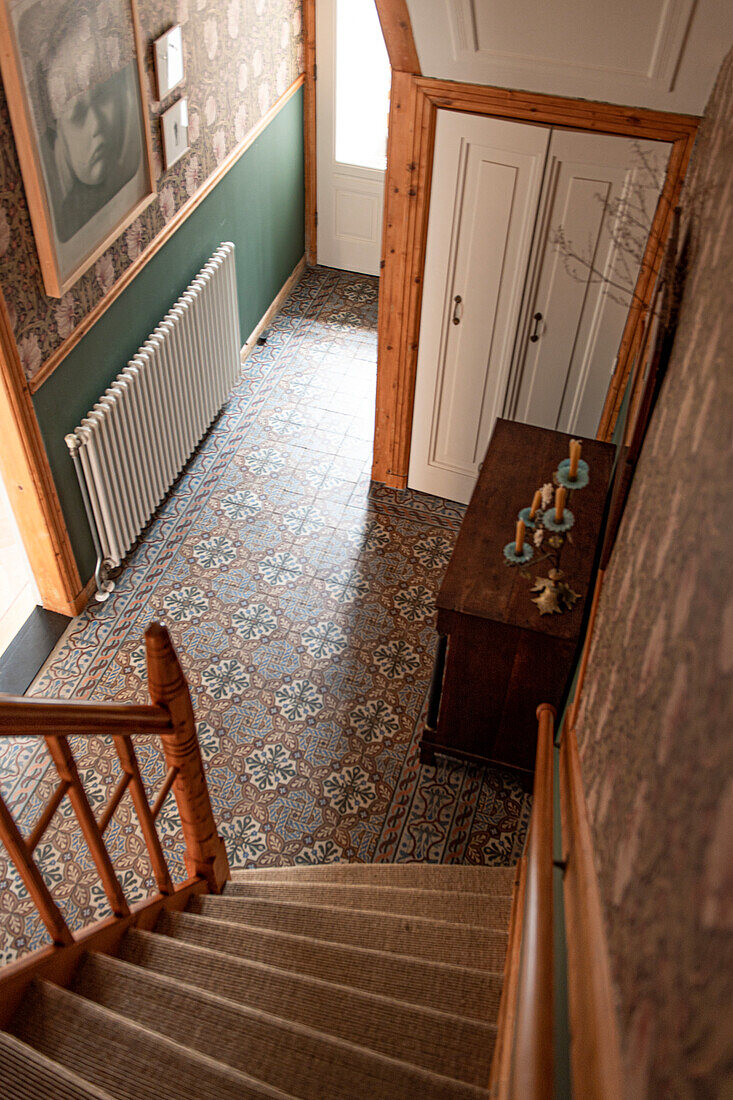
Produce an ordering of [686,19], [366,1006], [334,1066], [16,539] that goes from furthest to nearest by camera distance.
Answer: [16,539]
[686,19]
[366,1006]
[334,1066]

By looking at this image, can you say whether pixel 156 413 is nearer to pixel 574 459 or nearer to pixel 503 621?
pixel 574 459

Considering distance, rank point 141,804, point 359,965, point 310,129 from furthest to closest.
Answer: point 310,129 → point 359,965 → point 141,804

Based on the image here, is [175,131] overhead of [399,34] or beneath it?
beneath

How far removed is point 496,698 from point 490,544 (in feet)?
1.81

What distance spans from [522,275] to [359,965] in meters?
2.88

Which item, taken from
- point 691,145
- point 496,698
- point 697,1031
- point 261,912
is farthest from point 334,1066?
point 691,145

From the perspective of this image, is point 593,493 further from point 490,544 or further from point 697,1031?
point 697,1031

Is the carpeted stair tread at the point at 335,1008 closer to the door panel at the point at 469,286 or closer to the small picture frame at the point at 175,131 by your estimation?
the door panel at the point at 469,286

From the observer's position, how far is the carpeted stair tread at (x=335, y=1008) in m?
1.78

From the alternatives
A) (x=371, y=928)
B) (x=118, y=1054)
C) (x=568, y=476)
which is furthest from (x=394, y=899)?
(x=568, y=476)

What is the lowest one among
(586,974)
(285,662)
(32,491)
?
(285,662)

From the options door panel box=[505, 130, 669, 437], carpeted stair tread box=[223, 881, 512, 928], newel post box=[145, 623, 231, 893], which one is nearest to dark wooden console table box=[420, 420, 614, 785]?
door panel box=[505, 130, 669, 437]

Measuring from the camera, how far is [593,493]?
343cm

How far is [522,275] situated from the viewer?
3.90m
